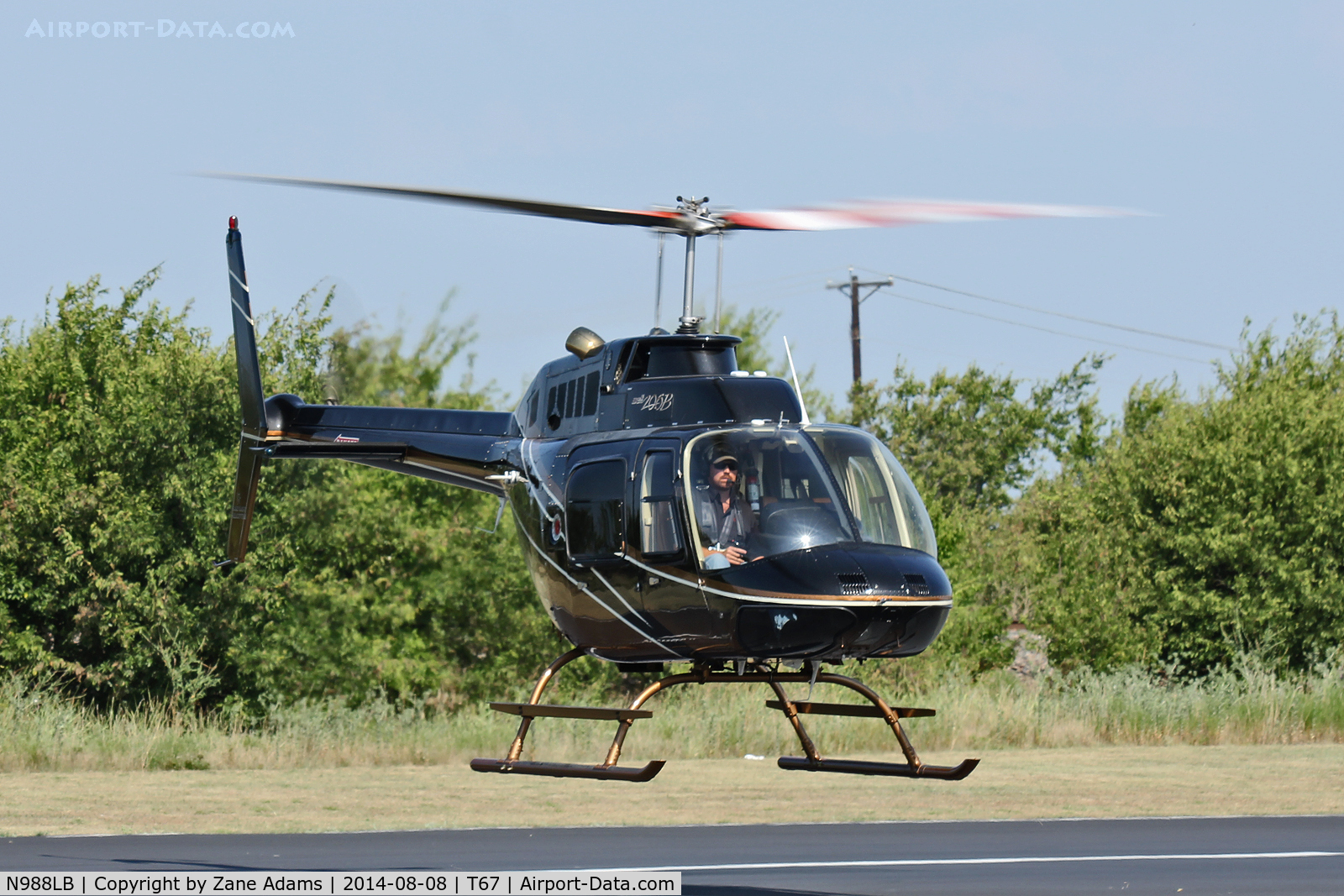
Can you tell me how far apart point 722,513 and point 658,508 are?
47 cm

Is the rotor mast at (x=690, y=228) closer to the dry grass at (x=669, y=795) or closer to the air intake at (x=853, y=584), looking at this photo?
the air intake at (x=853, y=584)

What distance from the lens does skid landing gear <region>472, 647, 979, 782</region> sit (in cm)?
1042

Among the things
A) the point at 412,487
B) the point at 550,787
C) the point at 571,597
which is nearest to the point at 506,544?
the point at 412,487

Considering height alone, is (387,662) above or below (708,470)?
below

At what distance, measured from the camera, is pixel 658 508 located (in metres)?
10.3

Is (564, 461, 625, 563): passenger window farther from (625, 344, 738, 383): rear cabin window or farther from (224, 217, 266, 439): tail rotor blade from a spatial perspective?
(224, 217, 266, 439): tail rotor blade

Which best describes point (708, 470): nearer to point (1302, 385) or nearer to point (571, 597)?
point (571, 597)

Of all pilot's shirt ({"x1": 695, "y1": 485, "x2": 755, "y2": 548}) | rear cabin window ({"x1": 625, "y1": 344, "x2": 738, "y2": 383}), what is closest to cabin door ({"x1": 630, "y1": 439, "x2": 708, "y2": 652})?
pilot's shirt ({"x1": 695, "y1": 485, "x2": 755, "y2": 548})

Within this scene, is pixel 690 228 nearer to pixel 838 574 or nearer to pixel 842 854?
pixel 838 574

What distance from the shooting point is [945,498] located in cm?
4784

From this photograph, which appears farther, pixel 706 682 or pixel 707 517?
pixel 706 682

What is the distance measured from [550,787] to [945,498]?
2667 cm

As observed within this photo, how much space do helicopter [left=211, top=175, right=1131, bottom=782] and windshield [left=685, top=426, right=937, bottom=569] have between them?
0.04 feet

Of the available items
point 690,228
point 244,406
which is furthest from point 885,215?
point 244,406
